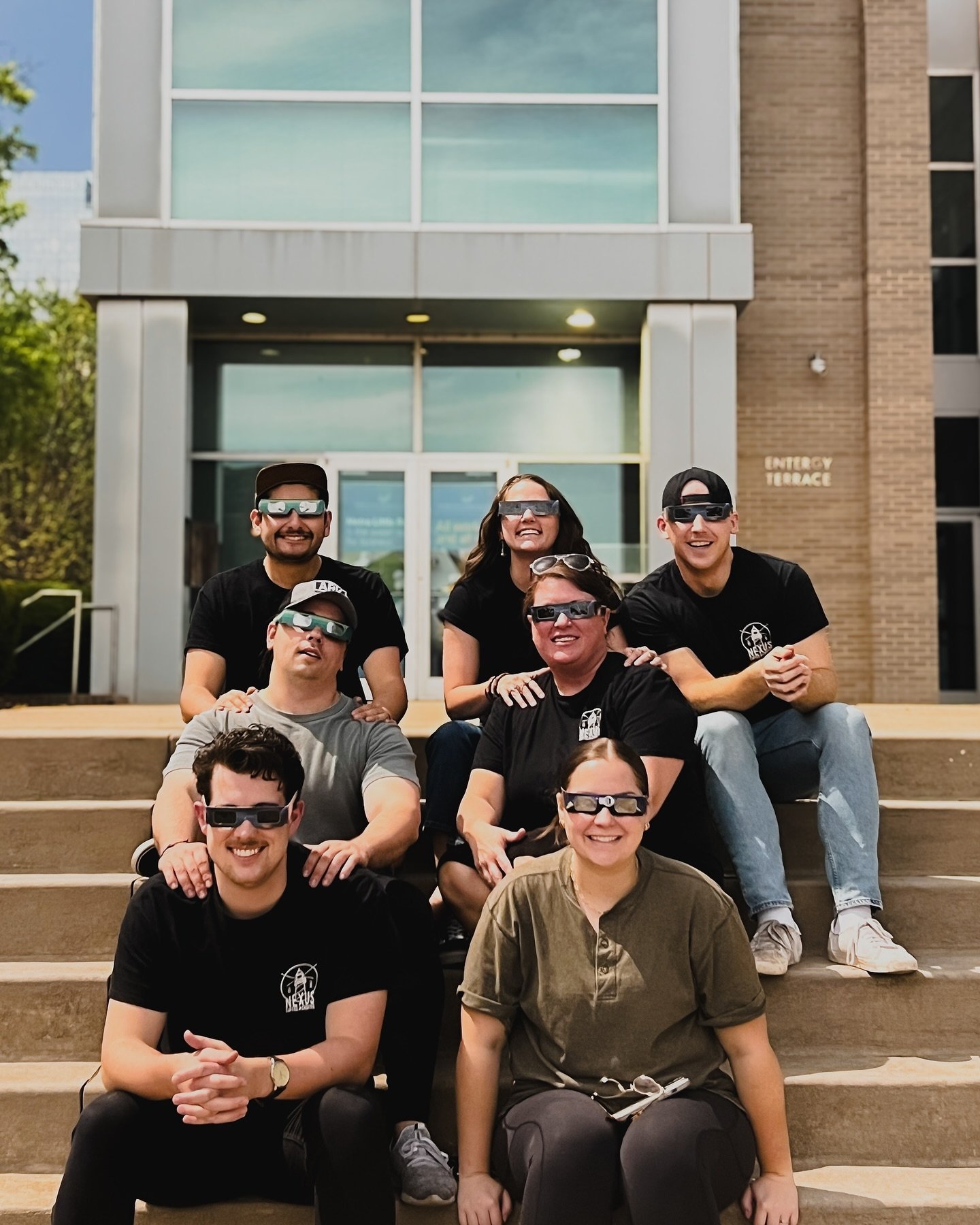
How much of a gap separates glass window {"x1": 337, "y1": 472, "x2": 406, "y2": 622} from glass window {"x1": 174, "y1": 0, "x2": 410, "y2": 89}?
11.9ft

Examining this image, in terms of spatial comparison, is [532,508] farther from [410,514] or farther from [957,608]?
[957,608]

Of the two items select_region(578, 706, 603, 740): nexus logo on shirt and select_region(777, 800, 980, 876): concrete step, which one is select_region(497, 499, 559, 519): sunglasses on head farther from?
select_region(777, 800, 980, 876): concrete step

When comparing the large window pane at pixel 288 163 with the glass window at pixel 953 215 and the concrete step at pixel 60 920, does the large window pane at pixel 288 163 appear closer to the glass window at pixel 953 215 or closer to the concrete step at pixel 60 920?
the glass window at pixel 953 215

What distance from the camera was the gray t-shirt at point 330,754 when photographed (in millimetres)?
3766

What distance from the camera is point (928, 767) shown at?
192 inches

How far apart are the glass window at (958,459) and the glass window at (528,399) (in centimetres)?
446

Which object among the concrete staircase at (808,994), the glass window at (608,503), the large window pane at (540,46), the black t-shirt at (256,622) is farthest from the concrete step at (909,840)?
the large window pane at (540,46)

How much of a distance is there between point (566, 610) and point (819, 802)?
1.17 metres

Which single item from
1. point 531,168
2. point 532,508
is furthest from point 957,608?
point 532,508

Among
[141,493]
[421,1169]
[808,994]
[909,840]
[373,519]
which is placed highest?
[141,493]

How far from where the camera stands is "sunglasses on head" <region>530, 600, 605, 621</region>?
3.70 meters

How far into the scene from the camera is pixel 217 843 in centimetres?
306

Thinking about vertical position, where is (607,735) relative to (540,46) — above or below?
below

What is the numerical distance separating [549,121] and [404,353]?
255 centimetres
